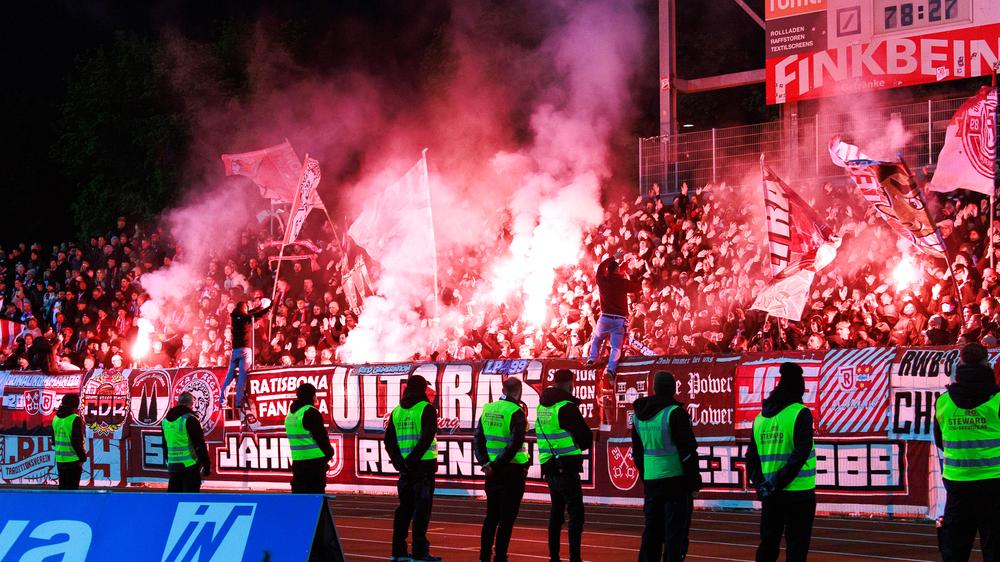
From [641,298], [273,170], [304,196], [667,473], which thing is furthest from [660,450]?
[273,170]

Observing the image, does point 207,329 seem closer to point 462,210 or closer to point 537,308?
point 462,210

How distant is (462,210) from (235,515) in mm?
21400

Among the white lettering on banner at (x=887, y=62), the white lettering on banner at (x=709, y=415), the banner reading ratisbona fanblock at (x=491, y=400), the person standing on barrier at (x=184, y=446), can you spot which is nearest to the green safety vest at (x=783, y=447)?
the banner reading ratisbona fanblock at (x=491, y=400)

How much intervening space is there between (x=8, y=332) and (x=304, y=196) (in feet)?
31.7

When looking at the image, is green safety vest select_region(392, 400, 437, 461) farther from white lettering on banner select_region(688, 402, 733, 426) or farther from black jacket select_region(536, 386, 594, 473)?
white lettering on banner select_region(688, 402, 733, 426)

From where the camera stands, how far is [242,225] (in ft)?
120

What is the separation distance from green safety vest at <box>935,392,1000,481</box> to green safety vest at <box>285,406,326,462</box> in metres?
5.83

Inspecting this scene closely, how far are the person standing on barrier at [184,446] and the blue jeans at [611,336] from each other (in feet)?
17.2

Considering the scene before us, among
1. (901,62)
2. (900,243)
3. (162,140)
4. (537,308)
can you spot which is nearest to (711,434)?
(900,243)

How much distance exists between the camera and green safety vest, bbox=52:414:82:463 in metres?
16.4

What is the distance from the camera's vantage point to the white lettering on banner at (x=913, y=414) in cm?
1477

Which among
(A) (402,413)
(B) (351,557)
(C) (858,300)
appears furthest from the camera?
(C) (858,300)

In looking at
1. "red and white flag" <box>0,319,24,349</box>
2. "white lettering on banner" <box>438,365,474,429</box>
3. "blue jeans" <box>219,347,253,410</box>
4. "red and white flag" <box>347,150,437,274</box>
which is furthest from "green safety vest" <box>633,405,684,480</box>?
"red and white flag" <box>0,319,24,349</box>

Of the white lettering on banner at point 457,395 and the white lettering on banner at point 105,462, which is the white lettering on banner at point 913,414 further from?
the white lettering on banner at point 105,462
